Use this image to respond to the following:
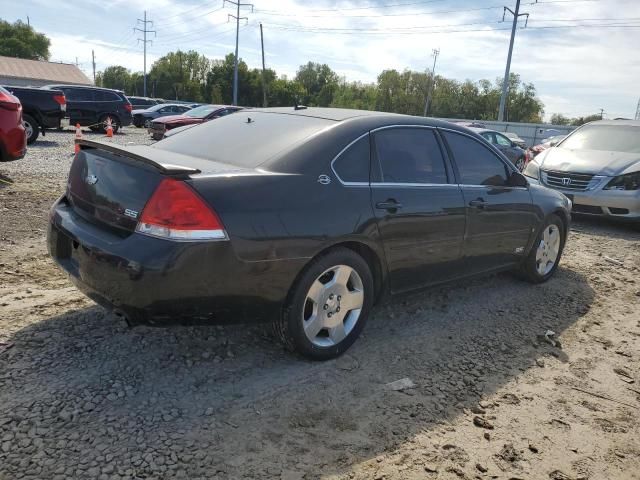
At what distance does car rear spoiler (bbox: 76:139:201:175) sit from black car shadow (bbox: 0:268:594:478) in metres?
1.18

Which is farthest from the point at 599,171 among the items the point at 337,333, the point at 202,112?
the point at 202,112

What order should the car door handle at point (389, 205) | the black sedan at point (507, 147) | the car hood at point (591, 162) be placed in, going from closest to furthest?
the car door handle at point (389, 205)
the car hood at point (591, 162)
the black sedan at point (507, 147)

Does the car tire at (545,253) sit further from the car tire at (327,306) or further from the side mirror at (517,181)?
the car tire at (327,306)

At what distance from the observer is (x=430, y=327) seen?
4.09 metres

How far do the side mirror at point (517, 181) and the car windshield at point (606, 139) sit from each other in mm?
5332

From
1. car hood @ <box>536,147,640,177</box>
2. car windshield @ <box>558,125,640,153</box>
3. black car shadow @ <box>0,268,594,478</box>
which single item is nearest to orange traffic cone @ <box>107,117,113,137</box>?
car hood @ <box>536,147,640,177</box>

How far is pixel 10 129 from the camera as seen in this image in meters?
7.52

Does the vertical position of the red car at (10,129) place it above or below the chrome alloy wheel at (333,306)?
above

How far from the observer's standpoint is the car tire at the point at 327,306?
3124 millimetres

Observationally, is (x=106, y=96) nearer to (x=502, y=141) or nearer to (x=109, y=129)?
(x=109, y=129)

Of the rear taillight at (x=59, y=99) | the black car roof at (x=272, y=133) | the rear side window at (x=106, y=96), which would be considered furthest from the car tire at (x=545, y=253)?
the rear side window at (x=106, y=96)

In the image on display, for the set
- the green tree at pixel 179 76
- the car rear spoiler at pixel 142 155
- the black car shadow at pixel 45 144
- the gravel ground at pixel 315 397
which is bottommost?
the gravel ground at pixel 315 397

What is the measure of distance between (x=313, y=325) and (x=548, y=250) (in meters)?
3.23

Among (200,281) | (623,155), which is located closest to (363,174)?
(200,281)
